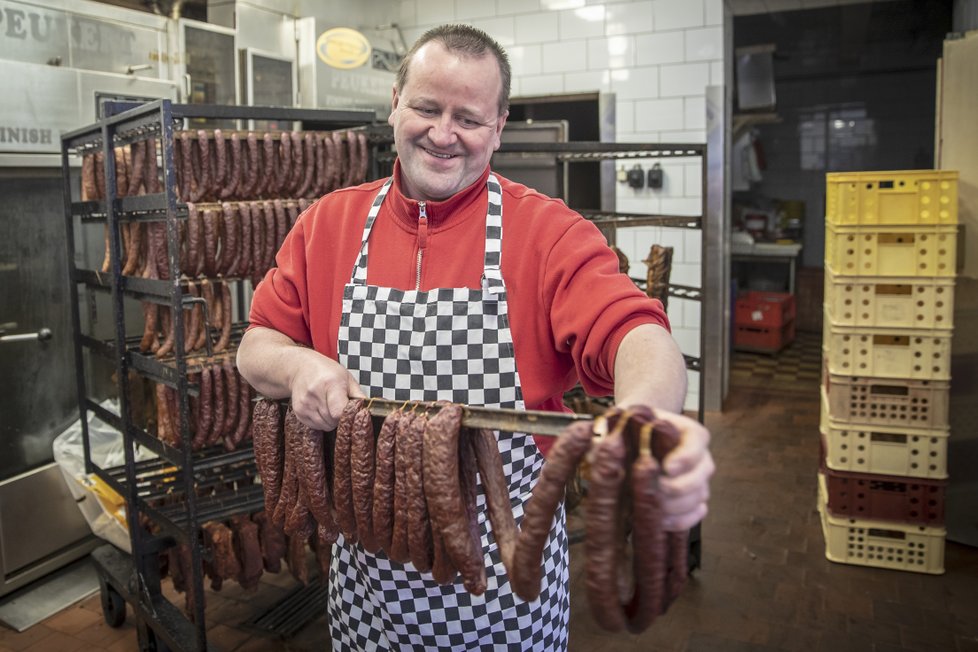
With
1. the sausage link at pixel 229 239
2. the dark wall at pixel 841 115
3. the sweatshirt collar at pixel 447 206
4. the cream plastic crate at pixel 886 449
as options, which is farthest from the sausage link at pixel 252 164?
the dark wall at pixel 841 115

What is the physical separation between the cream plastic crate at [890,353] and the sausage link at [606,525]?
3.57 meters

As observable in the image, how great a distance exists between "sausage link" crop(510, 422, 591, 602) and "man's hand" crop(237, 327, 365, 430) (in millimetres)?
526

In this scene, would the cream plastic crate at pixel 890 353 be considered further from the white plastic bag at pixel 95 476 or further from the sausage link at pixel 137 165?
the white plastic bag at pixel 95 476

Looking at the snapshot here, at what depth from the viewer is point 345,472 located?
5.91ft

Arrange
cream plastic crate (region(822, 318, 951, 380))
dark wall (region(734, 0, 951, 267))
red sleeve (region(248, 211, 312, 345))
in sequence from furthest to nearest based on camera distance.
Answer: dark wall (region(734, 0, 951, 267))
cream plastic crate (region(822, 318, 951, 380))
red sleeve (region(248, 211, 312, 345))

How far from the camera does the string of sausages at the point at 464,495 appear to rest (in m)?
1.29

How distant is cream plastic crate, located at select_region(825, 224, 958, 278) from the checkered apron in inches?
115

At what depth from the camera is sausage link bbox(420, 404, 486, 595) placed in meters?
1.59

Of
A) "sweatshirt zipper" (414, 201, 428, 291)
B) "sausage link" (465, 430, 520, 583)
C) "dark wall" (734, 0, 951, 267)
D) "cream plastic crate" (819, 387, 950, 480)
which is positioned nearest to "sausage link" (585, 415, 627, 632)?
"sausage link" (465, 430, 520, 583)

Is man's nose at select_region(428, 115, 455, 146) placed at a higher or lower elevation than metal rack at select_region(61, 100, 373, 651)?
higher

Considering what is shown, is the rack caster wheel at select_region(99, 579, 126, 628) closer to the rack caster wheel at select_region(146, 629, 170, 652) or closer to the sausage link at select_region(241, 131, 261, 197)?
the rack caster wheel at select_region(146, 629, 170, 652)

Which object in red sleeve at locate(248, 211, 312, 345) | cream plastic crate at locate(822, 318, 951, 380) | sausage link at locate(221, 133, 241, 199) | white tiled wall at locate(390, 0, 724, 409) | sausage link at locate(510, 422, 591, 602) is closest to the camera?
sausage link at locate(510, 422, 591, 602)

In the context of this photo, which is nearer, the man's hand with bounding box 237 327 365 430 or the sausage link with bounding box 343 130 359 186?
the man's hand with bounding box 237 327 365 430

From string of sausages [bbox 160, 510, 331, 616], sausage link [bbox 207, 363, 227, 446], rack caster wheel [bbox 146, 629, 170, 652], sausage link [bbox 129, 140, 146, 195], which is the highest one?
sausage link [bbox 129, 140, 146, 195]
